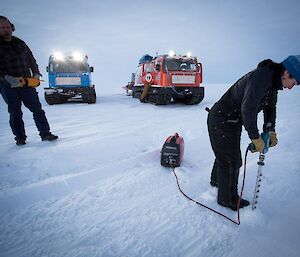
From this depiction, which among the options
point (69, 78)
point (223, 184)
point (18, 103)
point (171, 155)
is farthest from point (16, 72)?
point (69, 78)

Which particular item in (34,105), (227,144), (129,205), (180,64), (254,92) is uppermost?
(180,64)

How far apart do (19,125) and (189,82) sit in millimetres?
7647

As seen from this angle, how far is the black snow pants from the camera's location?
2.10 metres

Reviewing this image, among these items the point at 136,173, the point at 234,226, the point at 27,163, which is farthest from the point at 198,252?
the point at 27,163

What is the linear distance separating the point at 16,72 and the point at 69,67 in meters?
8.53

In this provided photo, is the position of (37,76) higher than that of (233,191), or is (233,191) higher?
(37,76)

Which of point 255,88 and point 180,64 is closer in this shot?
point 255,88

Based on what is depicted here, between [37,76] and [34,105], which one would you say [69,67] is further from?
[34,105]

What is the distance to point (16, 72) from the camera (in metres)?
3.58

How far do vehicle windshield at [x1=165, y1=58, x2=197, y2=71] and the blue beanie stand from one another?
838cm

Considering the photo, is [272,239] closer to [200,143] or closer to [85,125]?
[200,143]

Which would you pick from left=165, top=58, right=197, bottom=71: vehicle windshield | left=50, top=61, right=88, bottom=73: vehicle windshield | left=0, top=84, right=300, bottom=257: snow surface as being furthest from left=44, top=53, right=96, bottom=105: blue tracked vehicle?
left=0, top=84, right=300, bottom=257: snow surface

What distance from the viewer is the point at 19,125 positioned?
3887 mm

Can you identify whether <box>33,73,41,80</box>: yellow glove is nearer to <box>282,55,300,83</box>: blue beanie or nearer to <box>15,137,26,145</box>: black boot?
<box>15,137,26,145</box>: black boot
